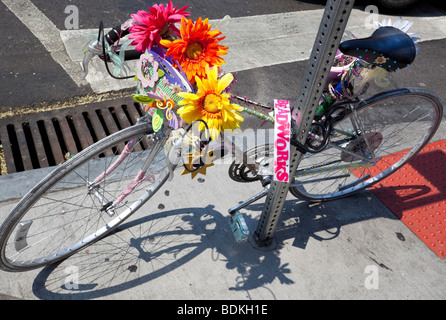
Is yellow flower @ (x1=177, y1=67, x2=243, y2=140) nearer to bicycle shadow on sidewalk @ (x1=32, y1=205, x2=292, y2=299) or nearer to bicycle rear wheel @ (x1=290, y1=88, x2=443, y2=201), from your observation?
bicycle rear wheel @ (x1=290, y1=88, x2=443, y2=201)

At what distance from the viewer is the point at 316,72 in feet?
6.51

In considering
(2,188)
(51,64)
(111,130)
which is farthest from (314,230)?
(51,64)

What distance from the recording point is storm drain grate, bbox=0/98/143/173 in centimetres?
340

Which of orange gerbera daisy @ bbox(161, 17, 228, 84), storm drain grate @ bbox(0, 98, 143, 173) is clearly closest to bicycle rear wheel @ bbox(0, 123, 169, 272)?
storm drain grate @ bbox(0, 98, 143, 173)

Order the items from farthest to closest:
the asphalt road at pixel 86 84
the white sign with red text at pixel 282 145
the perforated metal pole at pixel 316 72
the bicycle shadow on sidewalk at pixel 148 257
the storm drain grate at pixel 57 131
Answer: the asphalt road at pixel 86 84
the storm drain grate at pixel 57 131
the bicycle shadow on sidewalk at pixel 148 257
the white sign with red text at pixel 282 145
the perforated metal pole at pixel 316 72

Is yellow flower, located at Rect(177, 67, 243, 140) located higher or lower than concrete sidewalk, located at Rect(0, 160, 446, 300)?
higher

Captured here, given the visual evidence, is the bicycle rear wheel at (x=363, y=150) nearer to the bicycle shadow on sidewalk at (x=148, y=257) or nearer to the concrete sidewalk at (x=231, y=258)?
the concrete sidewalk at (x=231, y=258)

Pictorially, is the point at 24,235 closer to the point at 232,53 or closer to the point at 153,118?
the point at 153,118

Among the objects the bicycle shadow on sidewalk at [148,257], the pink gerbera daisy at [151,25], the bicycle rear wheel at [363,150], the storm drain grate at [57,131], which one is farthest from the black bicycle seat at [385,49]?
the storm drain grate at [57,131]

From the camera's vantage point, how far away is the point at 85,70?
7.48 ft

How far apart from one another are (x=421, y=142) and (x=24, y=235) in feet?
8.98

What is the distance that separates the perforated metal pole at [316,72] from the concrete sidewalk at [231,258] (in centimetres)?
48

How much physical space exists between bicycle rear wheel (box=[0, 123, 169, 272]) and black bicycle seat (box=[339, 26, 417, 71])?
3.74ft

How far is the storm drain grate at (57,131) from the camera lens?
3.40 meters
